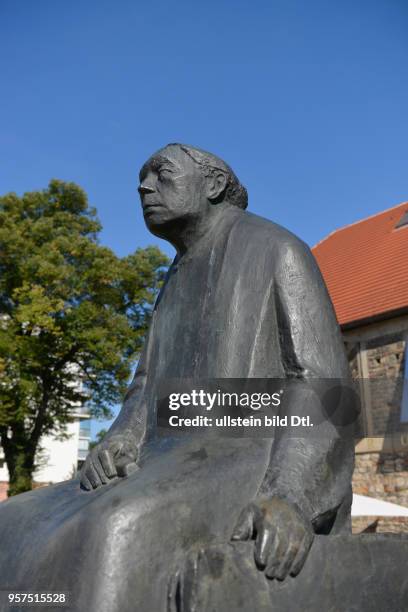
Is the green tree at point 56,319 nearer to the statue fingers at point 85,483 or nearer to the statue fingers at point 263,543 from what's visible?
the statue fingers at point 85,483

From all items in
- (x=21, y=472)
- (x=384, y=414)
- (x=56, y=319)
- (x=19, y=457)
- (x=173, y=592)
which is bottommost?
(x=173, y=592)

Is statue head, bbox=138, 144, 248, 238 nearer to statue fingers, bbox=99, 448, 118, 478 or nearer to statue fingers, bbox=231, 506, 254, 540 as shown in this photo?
statue fingers, bbox=99, 448, 118, 478

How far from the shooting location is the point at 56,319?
1966cm

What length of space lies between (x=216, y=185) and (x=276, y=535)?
1457 millimetres

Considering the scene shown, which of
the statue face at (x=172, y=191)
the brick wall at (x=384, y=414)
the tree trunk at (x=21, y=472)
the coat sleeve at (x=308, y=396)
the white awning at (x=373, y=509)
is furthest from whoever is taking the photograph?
the tree trunk at (x=21, y=472)

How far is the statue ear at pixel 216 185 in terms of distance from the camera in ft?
8.71

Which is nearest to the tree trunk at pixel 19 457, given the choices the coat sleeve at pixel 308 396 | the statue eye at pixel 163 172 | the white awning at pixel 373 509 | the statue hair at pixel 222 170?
the white awning at pixel 373 509

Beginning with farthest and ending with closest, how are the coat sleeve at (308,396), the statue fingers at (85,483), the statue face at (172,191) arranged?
the statue face at (172,191)
the statue fingers at (85,483)
the coat sleeve at (308,396)

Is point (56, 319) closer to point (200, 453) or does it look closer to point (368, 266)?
point (368, 266)

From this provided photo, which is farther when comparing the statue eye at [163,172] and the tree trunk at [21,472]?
the tree trunk at [21,472]

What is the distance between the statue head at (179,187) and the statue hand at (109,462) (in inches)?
32.8

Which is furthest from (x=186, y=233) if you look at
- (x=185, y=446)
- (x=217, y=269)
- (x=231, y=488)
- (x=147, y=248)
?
(x=147, y=248)

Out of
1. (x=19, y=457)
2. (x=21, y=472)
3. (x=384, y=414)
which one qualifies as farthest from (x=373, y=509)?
(x=19, y=457)

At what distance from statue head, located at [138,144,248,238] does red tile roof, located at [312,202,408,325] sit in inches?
655
